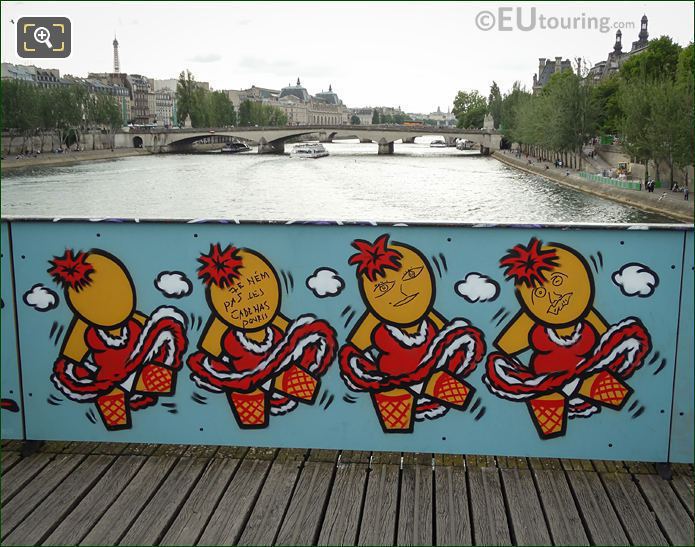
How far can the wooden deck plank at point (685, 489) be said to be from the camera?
7.49ft

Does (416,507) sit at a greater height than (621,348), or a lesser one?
lesser

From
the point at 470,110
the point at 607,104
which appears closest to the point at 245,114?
the point at 470,110

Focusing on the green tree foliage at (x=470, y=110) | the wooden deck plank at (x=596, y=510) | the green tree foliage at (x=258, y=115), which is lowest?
the wooden deck plank at (x=596, y=510)

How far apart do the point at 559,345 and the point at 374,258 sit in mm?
650

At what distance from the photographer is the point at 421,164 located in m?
47.9

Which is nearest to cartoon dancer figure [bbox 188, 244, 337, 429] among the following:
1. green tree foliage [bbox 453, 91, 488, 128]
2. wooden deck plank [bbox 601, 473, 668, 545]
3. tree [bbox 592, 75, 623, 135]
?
wooden deck plank [bbox 601, 473, 668, 545]

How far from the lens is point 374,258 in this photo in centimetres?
244

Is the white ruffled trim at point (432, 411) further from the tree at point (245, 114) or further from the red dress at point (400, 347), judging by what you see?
the tree at point (245, 114)

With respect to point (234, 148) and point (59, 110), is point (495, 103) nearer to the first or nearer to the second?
point (234, 148)

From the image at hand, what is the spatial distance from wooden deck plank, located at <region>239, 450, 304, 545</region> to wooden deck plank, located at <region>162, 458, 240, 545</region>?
130 mm

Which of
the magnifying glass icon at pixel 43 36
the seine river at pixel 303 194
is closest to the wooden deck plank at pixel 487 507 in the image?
the magnifying glass icon at pixel 43 36

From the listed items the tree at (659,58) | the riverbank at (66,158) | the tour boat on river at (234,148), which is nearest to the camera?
the riverbank at (66,158)

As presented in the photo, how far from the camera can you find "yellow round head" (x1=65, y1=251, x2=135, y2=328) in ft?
8.33

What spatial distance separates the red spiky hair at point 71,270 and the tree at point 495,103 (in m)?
54.9
